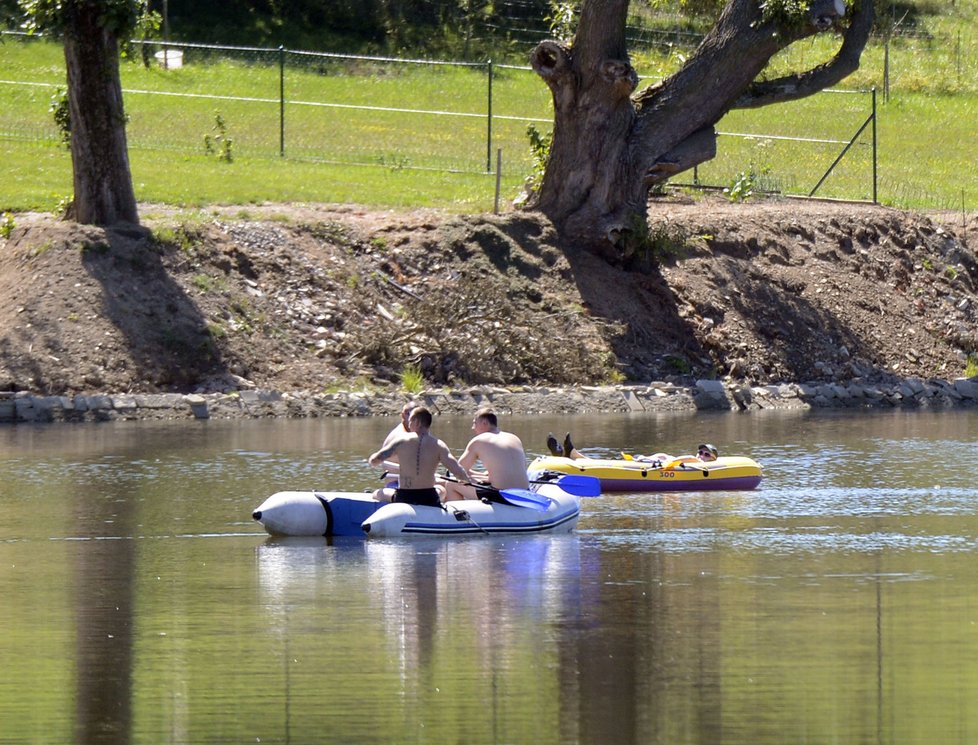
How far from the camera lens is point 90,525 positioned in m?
16.9

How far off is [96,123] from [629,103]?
381 inches

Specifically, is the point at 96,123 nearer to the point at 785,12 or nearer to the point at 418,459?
the point at 785,12

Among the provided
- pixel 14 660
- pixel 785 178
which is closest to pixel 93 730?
pixel 14 660

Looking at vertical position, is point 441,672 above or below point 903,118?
below

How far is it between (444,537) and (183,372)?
37.6 ft

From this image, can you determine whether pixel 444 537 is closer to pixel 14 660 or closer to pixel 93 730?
pixel 14 660

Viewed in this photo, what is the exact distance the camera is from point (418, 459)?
16359 millimetres

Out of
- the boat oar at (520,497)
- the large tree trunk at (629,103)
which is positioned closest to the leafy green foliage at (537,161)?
the large tree trunk at (629,103)

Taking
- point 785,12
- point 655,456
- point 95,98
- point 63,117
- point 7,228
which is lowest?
point 655,456

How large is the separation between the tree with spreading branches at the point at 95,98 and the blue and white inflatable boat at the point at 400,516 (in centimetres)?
1298

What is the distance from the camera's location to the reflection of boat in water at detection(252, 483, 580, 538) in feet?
53.2

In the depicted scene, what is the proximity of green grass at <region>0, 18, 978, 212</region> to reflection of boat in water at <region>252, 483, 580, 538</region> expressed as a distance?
15833 mm

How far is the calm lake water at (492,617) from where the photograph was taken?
32.8 ft

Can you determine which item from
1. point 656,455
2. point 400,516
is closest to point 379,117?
point 656,455
